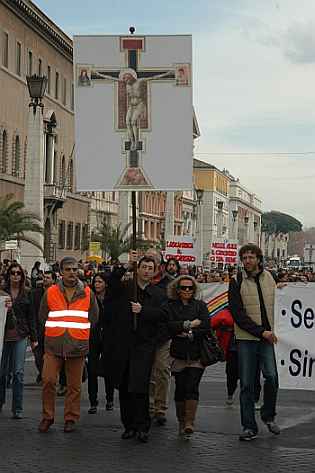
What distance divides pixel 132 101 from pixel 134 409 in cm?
334

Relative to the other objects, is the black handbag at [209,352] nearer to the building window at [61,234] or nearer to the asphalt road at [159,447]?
the asphalt road at [159,447]

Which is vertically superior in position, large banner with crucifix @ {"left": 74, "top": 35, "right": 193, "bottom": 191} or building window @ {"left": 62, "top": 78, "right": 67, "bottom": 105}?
building window @ {"left": 62, "top": 78, "right": 67, "bottom": 105}

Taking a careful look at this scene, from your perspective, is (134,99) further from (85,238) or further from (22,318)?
(85,238)

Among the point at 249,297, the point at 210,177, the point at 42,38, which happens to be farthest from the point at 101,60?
the point at 210,177

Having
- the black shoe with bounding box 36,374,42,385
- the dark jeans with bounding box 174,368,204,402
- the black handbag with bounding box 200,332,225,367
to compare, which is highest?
the black handbag with bounding box 200,332,225,367

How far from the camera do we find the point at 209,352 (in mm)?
12406

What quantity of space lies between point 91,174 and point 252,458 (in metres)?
3.90

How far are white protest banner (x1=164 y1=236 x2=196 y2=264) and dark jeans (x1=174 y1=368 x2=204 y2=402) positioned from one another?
30625mm

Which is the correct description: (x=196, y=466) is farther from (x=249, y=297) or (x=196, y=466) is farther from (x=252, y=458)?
(x=249, y=297)

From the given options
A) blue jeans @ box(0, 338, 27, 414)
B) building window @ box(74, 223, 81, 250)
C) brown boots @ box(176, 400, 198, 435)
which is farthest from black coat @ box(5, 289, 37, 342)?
building window @ box(74, 223, 81, 250)

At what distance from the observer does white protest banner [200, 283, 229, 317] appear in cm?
2046

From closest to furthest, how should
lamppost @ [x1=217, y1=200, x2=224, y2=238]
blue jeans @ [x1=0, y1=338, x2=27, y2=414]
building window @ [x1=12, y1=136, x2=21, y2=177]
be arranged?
1. blue jeans @ [x1=0, y1=338, x2=27, y2=414]
2. building window @ [x1=12, y1=136, x2=21, y2=177]
3. lamppost @ [x1=217, y1=200, x2=224, y2=238]

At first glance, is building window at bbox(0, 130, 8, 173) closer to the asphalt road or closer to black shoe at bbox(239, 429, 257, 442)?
the asphalt road

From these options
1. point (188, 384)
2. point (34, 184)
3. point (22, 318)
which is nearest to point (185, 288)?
point (188, 384)
